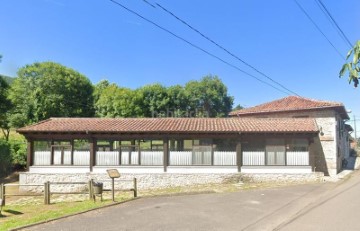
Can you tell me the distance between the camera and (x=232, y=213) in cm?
1118

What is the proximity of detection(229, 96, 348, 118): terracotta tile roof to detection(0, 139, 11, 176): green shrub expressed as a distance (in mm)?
20713

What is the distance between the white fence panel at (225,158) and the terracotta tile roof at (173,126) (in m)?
1.55

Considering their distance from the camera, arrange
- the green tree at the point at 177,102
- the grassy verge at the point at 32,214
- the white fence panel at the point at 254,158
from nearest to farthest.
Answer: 1. the grassy verge at the point at 32,214
2. the white fence panel at the point at 254,158
3. the green tree at the point at 177,102

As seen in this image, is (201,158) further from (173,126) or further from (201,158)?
(173,126)

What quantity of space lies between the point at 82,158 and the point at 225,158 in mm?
9368

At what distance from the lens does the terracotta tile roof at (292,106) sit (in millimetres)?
23322

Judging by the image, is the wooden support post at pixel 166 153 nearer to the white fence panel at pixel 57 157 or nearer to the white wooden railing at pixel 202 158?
the white wooden railing at pixel 202 158

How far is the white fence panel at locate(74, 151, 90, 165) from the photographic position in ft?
66.8

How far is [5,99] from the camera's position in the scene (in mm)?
29516

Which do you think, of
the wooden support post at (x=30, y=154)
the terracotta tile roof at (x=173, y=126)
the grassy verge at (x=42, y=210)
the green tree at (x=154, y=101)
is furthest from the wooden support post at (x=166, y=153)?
the green tree at (x=154, y=101)

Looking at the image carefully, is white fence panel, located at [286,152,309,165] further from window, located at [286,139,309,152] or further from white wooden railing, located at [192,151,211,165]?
white wooden railing, located at [192,151,211,165]

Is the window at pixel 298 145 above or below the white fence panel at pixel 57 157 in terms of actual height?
above

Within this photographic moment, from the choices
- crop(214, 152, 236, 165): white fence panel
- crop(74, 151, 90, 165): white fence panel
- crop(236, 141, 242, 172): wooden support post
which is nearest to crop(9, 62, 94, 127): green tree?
crop(74, 151, 90, 165): white fence panel

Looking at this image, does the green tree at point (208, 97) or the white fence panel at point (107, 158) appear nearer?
the white fence panel at point (107, 158)
